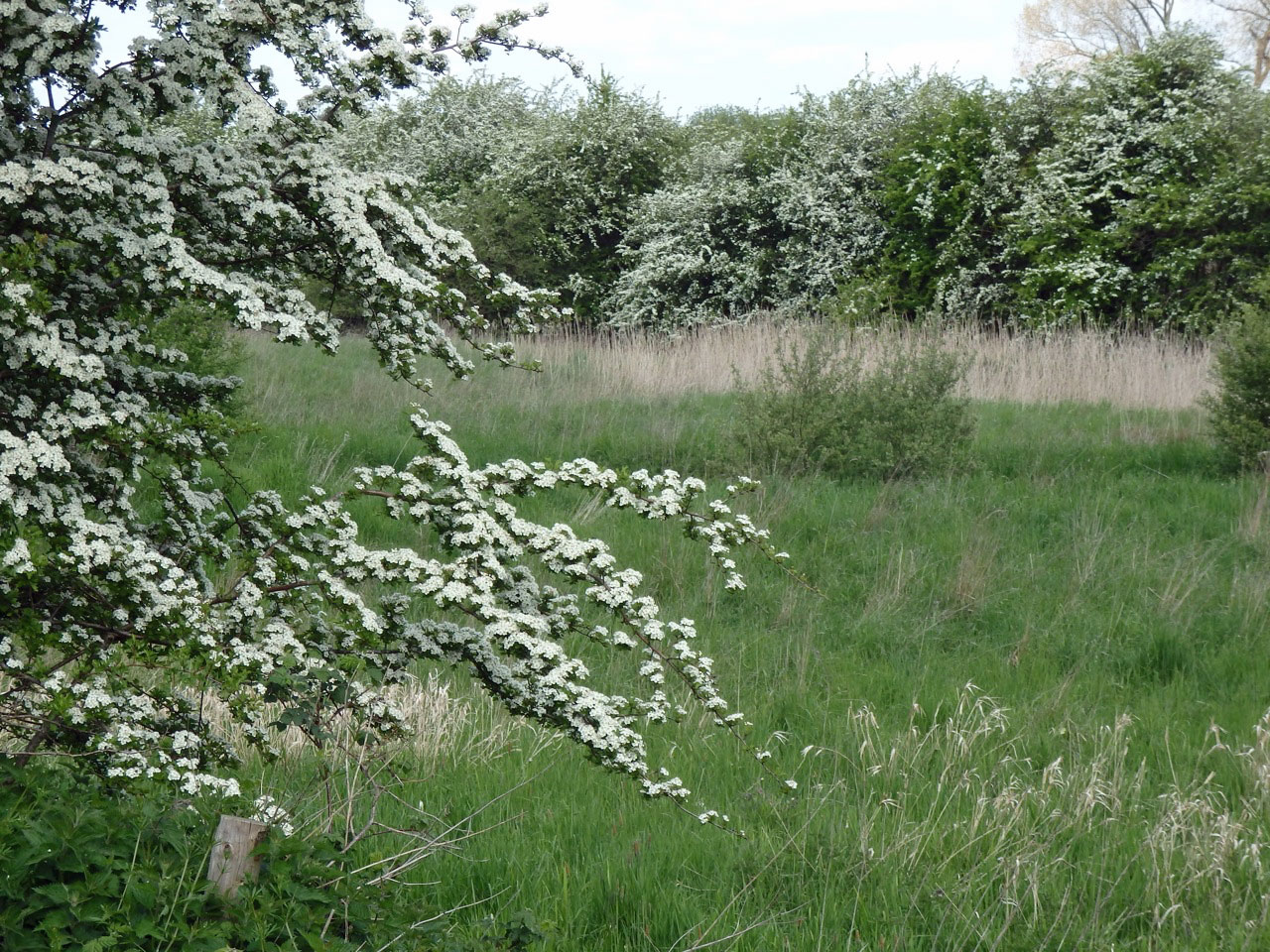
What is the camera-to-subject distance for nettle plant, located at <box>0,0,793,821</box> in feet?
9.21

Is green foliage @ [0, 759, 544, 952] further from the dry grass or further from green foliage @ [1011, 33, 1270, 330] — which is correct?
green foliage @ [1011, 33, 1270, 330]

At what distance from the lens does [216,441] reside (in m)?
3.75

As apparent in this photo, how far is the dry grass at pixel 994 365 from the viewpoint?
39.9 ft

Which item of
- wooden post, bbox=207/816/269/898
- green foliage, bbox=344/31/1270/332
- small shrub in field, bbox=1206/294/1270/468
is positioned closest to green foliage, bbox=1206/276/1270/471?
small shrub in field, bbox=1206/294/1270/468

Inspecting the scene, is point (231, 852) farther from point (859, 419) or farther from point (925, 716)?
point (859, 419)

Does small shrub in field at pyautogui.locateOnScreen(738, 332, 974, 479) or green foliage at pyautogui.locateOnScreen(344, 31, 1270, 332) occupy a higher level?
green foliage at pyautogui.locateOnScreen(344, 31, 1270, 332)

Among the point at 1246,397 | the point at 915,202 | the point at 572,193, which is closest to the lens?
the point at 1246,397

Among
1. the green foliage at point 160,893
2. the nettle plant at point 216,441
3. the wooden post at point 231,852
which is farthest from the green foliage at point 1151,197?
the wooden post at point 231,852

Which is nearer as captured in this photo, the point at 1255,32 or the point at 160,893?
the point at 160,893

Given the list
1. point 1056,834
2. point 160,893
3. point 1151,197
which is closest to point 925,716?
point 1056,834

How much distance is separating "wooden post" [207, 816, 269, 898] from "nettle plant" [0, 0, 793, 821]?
0.37 feet

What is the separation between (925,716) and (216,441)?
3556mm

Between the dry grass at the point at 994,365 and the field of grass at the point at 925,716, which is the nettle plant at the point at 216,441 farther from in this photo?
the dry grass at the point at 994,365

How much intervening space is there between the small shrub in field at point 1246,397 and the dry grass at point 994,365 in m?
1.75
